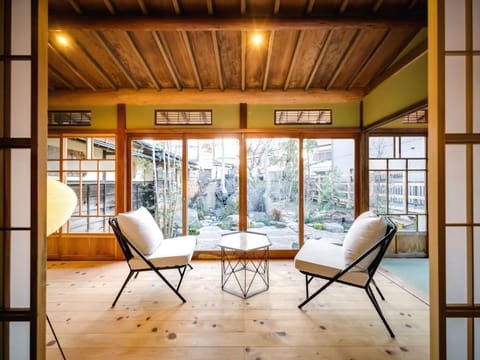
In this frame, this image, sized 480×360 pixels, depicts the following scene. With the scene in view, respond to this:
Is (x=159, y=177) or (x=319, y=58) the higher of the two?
(x=319, y=58)

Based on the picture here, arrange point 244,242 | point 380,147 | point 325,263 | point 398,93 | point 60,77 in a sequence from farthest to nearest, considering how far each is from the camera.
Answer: point 380,147
point 60,77
point 398,93
point 244,242
point 325,263

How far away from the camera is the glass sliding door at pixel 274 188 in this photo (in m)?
3.52

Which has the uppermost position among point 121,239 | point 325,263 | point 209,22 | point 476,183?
point 209,22

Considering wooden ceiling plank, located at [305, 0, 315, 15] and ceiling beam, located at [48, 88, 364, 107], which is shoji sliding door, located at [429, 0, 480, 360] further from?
ceiling beam, located at [48, 88, 364, 107]

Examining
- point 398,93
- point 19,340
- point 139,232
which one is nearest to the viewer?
point 19,340

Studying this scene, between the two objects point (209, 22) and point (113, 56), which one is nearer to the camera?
point (209, 22)

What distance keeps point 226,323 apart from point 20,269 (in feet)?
5.23

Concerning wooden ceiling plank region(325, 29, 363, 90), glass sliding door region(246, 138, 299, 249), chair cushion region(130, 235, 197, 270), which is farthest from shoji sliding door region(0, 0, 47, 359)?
wooden ceiling plank region(325, 29, 363, 90)

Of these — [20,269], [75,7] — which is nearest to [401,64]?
[75,7]

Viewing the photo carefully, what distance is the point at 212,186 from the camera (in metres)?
3.55

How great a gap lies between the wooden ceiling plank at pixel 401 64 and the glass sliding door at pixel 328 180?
0.93 metres

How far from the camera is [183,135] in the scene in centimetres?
351

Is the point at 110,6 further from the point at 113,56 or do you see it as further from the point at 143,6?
the point at 113,56

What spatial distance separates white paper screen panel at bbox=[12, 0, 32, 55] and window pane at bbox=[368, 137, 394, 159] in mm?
4208
